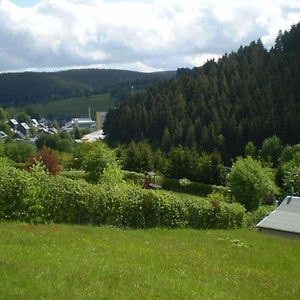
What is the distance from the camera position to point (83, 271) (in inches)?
571

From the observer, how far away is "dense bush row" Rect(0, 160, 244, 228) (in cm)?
2634

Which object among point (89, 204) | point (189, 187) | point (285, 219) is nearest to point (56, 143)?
point (189, 187)

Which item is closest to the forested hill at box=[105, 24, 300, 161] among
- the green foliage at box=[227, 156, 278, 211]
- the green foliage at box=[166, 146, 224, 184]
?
the green foliage at box=[166, 146, 224, 184]

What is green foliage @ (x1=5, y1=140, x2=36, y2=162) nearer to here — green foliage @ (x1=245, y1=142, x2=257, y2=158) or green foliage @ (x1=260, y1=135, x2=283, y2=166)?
green foliage @ (x1=245, y1=142, x2=257, y2=158)

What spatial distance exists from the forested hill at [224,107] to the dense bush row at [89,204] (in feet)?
295

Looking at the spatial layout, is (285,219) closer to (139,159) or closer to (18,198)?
(18,198)

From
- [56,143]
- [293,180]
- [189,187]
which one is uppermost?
[293,180]

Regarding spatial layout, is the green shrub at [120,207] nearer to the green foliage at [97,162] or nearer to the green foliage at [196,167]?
the green foliage at [97,162]

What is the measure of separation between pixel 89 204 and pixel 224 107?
12171 cm

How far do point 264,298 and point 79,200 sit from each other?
1544cm

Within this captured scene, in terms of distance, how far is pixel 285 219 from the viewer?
46094mm

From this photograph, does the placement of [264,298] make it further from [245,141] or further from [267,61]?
[267,61]

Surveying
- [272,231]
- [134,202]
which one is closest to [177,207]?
[134,202]

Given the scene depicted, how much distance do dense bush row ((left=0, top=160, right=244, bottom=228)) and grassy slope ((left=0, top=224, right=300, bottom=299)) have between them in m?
3.01
